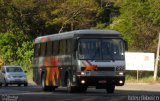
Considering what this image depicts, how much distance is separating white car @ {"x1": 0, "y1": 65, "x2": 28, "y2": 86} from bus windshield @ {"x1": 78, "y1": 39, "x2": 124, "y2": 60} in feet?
52.5

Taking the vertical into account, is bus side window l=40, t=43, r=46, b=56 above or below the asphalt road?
above

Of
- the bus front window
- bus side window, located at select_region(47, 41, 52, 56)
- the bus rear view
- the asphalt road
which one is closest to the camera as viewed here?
the asphalt road

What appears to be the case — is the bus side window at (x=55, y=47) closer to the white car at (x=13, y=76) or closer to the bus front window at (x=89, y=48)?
the bus front window at (x=89, y=48)

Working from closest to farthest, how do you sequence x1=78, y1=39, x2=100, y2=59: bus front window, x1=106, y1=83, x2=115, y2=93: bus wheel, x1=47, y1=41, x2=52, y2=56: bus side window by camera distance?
x1=78, y1=39, x2=100, y2=59: bus front window → x1=106, y1=83, x2=115, y2=93: bus wheel → x1=47, y1=41, x2=52, y2=56: bus side window

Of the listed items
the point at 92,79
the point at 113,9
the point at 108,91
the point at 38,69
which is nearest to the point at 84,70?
the point at 92,79

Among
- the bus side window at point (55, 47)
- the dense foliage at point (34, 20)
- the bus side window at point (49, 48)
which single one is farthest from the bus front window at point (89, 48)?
the dense foliage at point (34, 20)

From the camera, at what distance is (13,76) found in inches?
1868

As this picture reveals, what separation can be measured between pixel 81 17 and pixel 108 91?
128 feet

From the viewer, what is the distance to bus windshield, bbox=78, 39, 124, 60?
104 ft

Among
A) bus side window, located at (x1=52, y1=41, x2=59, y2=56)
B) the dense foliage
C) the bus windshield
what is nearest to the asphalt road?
the bus windshield

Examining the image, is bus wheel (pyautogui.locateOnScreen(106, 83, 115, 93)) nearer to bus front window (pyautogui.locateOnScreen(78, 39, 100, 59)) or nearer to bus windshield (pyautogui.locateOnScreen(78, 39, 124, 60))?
bus windshield (pyautogui.locateOnScreen(78, 39, 124, 60))

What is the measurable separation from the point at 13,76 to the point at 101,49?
1696cm

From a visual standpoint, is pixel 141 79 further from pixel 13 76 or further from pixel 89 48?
pixel 89 48

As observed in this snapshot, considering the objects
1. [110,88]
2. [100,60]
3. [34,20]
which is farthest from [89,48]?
[34,20]
